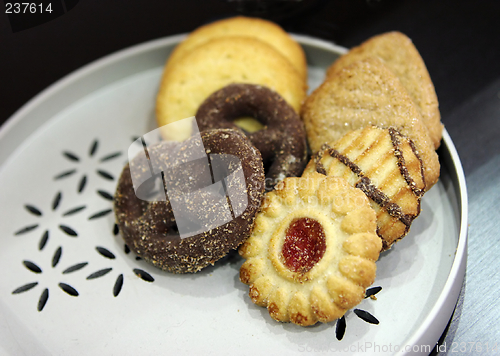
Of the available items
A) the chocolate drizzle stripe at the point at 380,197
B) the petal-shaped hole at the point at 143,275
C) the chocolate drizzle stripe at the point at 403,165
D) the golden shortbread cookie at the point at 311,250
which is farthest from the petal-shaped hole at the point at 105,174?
the chocolate drizzle stripe at the point at 403,165

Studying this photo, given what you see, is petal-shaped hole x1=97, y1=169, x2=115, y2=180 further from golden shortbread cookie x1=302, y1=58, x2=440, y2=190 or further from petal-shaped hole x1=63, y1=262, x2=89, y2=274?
golden shortbread cookie x1=302, y1=58, x2=440, y2=190

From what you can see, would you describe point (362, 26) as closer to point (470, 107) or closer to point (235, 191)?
point (470, 107)

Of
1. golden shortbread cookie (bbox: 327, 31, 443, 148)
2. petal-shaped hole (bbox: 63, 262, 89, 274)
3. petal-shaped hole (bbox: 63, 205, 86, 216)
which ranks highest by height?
golden shortbread cookie (bbox: 327, 31, 443, 148)

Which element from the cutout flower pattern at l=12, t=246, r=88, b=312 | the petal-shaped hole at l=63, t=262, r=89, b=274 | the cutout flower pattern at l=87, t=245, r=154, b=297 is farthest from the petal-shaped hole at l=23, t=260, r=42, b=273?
the cutout flower pattern at l=87, t=245, r=154, b=297

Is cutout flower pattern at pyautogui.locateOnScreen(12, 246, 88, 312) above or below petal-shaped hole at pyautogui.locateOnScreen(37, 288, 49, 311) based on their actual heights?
above

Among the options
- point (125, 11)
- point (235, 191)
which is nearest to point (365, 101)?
point (235, 191)

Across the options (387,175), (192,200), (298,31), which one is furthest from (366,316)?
(298,31)

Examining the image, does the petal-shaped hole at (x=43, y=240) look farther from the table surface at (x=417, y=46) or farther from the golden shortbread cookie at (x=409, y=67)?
the golden shortbread cookie at (x=409, y=67)
